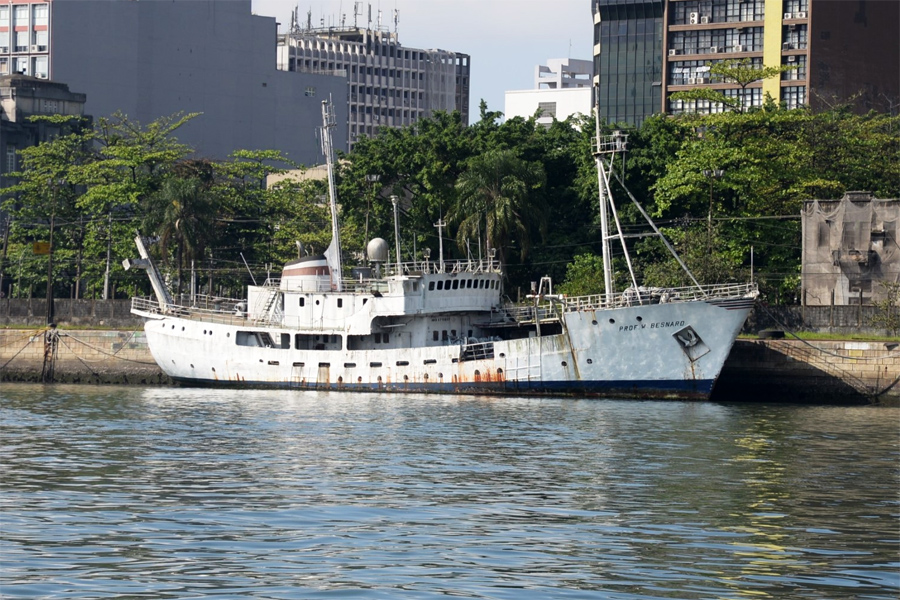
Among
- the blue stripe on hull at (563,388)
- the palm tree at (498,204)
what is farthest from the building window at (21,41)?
the blue stripe on hull at (563,388)

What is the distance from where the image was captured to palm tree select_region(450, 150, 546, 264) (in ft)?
229

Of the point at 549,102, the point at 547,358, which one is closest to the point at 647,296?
the point at 547,358

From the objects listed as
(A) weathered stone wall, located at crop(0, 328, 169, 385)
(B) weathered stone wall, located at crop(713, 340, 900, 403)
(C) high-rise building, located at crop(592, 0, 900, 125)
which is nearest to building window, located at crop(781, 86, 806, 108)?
(C) high-rise building, located at crop(592, 0, 900, 125)

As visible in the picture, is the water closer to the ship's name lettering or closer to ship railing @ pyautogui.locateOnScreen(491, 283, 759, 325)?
the ship's name lettering

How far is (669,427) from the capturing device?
41.7m

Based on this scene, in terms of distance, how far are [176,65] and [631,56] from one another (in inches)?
1538

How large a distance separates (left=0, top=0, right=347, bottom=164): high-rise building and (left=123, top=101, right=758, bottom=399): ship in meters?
50.7

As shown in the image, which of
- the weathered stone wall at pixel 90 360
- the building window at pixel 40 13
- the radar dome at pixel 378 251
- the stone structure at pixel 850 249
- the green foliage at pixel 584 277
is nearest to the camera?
the radar dome at pixel 378 251

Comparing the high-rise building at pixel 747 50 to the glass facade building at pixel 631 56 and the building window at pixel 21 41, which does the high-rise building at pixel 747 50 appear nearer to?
the glass facade building at pixel 631 56

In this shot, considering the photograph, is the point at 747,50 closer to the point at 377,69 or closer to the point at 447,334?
the point at 447,334

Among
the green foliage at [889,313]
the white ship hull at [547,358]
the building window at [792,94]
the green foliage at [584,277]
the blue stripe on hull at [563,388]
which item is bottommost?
the blue stripe on hull at [563,388]

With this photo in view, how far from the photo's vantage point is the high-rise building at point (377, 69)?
18100 centimetres

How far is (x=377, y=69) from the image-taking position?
188m

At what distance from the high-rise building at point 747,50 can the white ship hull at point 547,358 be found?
61.6 m
